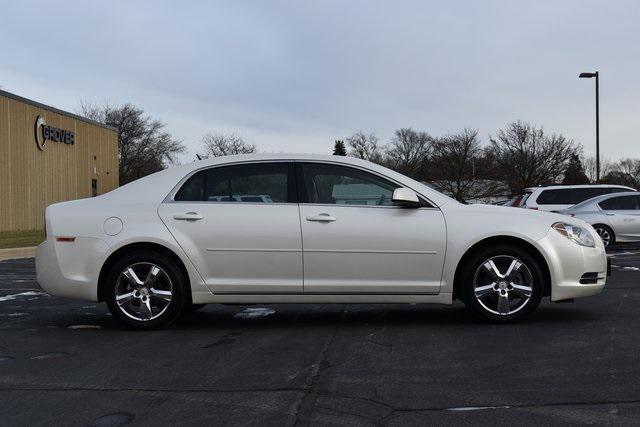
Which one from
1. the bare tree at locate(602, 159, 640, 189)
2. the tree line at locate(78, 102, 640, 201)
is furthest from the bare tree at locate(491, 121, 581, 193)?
the bare tree at locate(602, 159, 640, 189)

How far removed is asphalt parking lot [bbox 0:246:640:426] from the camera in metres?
3.66

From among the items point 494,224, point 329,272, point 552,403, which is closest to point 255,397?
point 552,403

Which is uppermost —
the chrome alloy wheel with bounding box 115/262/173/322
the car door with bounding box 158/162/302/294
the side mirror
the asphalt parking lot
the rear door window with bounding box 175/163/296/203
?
the rear door window with bounding box 175/163/296/203

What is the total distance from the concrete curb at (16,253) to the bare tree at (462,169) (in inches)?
1943

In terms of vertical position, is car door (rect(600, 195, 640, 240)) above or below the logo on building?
→ below

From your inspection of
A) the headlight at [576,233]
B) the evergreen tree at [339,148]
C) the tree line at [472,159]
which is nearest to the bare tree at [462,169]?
the tree line at [472,159]

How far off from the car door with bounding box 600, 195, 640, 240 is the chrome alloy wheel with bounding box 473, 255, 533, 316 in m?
11.5

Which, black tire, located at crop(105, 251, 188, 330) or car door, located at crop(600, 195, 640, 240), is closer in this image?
black tire, located at crop(105, 251, 188, 330)

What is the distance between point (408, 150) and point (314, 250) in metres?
81.9

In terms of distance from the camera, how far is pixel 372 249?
588 centimetres

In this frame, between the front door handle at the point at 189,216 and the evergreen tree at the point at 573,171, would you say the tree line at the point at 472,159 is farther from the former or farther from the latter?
the front door handle at the point at 189,216

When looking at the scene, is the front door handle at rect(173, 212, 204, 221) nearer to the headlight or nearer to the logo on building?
the headlight

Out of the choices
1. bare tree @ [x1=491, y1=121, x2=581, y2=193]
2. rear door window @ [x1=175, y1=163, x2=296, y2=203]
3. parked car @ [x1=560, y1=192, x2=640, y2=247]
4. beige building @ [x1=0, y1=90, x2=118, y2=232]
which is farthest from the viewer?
bare tree @ [x1=491, y1=121, x2=581, y2=193]

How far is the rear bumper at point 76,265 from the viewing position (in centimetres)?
603
